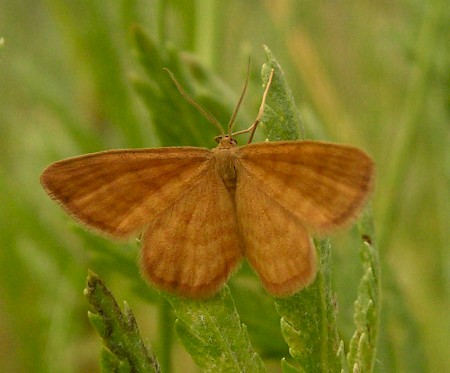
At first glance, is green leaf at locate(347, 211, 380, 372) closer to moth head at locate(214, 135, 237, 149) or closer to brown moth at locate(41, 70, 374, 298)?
brown moth at locate(41, 70, 374, 298)

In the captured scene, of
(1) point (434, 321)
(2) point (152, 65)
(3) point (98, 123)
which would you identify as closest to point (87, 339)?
(3) point (98, 123)

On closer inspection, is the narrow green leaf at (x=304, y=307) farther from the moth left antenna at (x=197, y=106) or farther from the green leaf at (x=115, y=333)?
the moth left antenna at (x=197, y=106)

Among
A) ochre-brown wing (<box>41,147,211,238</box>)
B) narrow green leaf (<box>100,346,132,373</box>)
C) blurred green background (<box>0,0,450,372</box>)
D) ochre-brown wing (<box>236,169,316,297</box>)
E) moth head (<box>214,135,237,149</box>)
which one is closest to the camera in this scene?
narrow green leaf (<box>100,346,132,373</box>)

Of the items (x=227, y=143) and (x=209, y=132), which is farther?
(x=209, y=132)

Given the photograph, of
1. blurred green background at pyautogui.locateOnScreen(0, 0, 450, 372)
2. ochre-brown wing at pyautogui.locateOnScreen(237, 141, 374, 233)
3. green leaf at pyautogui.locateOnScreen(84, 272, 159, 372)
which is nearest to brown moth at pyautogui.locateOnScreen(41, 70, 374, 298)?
ochre-brown wing at pyautogui.locateOnScreen(237, 141, 374, 233)

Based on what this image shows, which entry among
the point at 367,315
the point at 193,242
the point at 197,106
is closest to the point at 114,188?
the point at 193,242

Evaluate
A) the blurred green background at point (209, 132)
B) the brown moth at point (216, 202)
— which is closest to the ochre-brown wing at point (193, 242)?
the brown moth at point (216, 202)

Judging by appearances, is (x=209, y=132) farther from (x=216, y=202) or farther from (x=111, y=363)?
(x=111, y=363)

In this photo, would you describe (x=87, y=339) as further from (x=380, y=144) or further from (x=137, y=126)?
(x=380, y=144)
